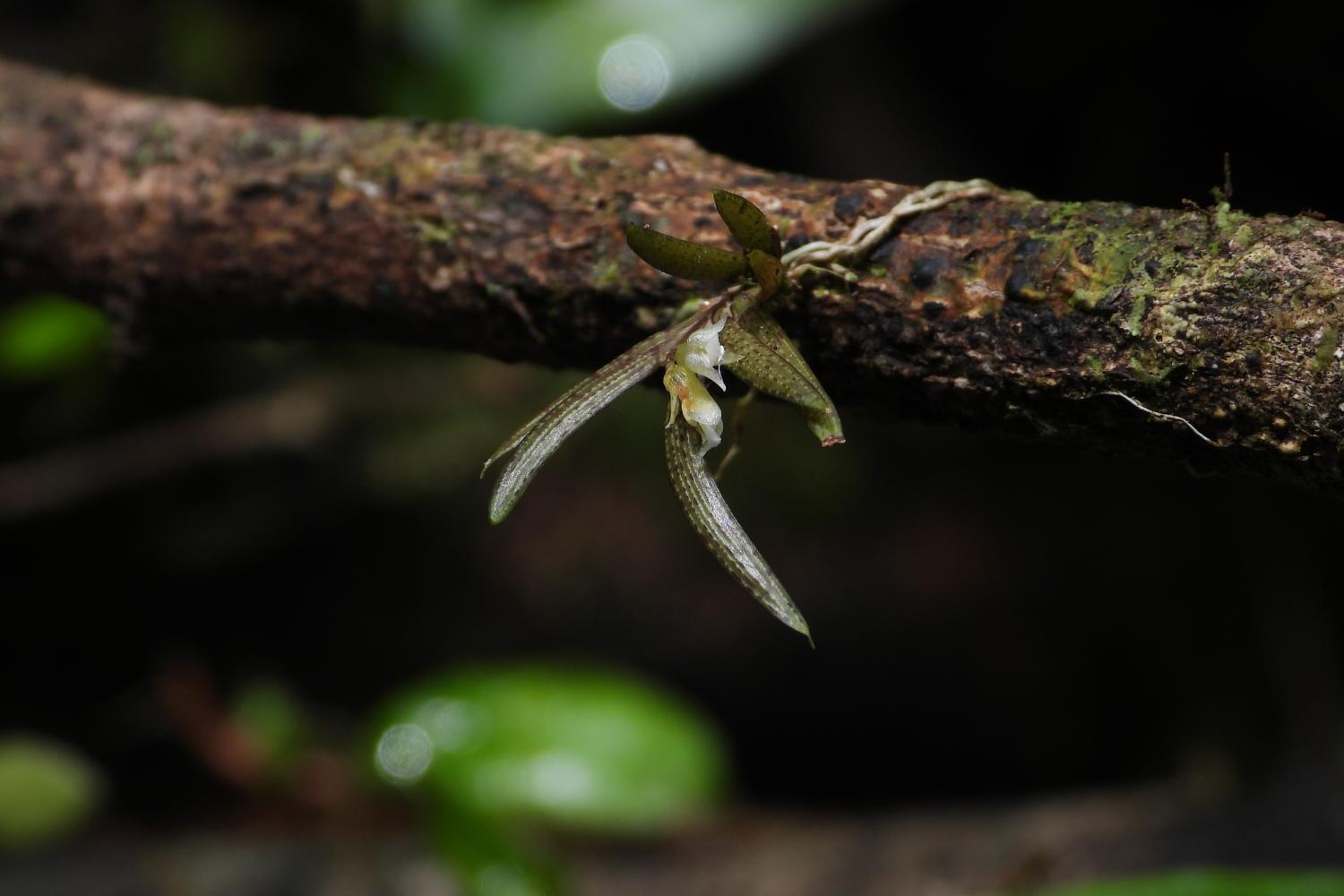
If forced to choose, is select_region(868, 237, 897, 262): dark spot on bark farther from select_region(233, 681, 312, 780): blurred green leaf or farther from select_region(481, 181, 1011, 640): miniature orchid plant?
select_region(233, 681, 312, 780): blurred green leaf

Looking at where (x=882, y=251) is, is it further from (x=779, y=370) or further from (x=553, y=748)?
(x=553, y=748)

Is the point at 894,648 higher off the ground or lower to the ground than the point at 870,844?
higher

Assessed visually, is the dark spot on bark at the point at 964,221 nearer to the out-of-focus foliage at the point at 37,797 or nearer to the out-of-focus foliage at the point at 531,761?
the out-of-focus foliage at the point at 531,761

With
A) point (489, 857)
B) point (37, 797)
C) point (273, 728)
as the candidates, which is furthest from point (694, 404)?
point (37, 797)

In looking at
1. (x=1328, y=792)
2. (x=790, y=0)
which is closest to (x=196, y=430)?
(x=790, y=0)

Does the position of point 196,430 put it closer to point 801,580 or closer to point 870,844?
point 801,580

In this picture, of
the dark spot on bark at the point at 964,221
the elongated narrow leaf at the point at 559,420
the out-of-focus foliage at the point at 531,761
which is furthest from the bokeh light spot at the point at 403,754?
the dark spot on bark at the point at 964,221
